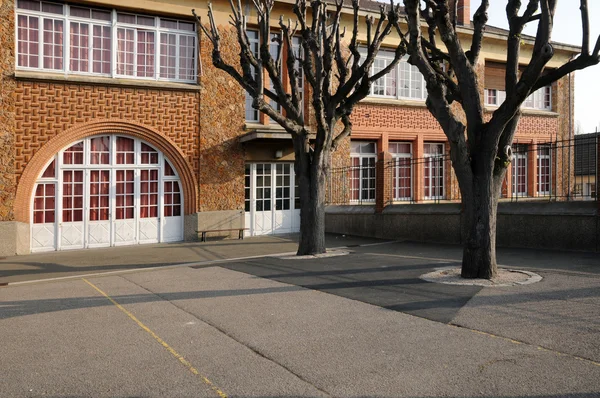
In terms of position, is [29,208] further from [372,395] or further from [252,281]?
[372,395]

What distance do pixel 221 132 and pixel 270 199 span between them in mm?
3041

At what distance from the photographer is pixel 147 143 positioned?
18.6m

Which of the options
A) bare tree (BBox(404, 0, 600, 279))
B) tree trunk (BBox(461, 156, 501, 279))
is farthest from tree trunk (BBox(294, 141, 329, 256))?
tree trunk (BBox(461, 156, 501, 279))

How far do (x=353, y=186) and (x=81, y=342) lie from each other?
16713 mm

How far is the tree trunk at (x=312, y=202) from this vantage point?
13508 mm

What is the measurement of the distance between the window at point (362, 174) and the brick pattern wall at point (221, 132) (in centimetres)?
481

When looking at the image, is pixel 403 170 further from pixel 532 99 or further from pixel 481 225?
pixel 481 225

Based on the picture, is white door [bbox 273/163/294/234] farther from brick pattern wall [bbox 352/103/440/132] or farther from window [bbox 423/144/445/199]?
window [bbox 423/144/445/199]

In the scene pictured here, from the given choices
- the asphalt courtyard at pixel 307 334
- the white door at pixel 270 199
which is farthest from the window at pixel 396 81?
the asphalt courtyard at pixel 307 334

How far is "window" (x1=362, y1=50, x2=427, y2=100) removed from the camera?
23.0 m

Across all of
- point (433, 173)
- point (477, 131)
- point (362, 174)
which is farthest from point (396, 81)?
point (477, 131)

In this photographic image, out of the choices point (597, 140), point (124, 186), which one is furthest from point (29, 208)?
point (597, 140)

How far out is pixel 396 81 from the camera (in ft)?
76.6

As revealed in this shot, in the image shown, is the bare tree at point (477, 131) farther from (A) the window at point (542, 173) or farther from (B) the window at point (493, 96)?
(A) the window at point (542, 173)
